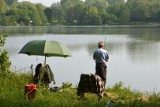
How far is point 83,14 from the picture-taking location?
5207 inches

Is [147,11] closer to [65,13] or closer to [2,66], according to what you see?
[65,13]

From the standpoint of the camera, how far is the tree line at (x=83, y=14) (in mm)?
124000

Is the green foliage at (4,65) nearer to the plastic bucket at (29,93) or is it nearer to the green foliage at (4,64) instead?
the green foliage at (4,64)

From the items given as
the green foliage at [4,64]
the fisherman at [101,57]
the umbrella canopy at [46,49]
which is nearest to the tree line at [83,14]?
the green foliage at [4,64]

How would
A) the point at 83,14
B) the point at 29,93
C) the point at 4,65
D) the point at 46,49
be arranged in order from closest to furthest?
the point at 29,93
the point at 46,49
the point at 4,65
the point at 83,14

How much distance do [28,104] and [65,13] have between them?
438 ft

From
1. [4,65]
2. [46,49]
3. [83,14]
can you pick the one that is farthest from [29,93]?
[83,14]

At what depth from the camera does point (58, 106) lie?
25.8 feet

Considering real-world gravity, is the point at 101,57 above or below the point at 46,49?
below

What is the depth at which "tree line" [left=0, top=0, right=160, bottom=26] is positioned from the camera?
407 ft

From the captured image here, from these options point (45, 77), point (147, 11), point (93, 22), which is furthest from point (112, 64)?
point (93, 22)

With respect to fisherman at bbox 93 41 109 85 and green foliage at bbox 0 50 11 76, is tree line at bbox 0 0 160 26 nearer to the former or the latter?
green foliage at bbox 0 50 11 76

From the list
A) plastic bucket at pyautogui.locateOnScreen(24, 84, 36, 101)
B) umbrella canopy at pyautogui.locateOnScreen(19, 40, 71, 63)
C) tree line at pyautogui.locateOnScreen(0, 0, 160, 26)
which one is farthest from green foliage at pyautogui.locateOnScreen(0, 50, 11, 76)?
tree line at pyautogui.locateOnScreen(0, 0, 160, 26)

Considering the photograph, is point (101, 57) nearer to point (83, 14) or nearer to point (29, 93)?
point (29, 93)
